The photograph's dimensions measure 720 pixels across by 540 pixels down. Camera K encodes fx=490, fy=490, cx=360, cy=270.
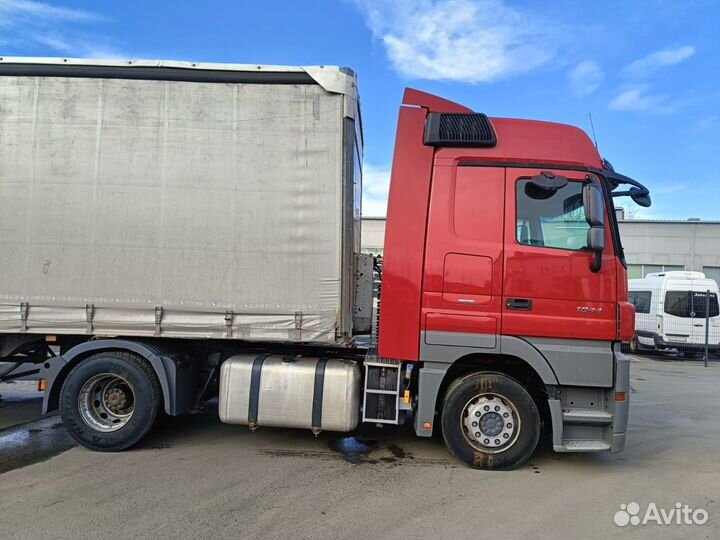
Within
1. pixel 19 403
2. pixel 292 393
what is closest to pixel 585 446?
pixel 292 393

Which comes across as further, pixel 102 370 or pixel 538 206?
pixel 102 370

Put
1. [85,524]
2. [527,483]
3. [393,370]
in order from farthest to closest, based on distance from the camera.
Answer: [393,370] < [527,483] < [85,524]

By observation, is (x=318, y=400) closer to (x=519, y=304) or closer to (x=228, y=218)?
(x=228, y=218)

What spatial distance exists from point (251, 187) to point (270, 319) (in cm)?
133

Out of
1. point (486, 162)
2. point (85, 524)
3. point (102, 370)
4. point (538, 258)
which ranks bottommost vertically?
point (85, 524)

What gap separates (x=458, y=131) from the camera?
188 inches

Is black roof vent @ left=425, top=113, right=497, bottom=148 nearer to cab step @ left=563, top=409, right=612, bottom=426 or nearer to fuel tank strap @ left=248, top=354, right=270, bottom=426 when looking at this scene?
cab step @ left=563, top=409, right=612, bottom=426

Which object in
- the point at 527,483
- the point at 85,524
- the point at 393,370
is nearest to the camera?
the point at 85,524

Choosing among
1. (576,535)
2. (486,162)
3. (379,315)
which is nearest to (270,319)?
(379,315)

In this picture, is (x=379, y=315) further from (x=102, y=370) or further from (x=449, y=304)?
(x=102, y=370)

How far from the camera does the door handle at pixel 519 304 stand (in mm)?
4578

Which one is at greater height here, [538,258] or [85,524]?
[538,258]

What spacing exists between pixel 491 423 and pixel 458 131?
282 centimetres

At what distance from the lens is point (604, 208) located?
182 inches
